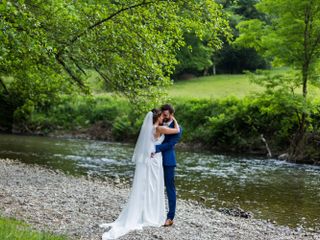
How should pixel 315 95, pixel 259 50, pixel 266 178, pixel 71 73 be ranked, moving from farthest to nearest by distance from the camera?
1. pixel 259 50
2. pixel 315 95
3. pixel 266 178
4. pixel 71 73

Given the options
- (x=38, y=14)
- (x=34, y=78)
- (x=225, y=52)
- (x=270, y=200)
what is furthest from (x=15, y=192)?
(x=225, y=52)

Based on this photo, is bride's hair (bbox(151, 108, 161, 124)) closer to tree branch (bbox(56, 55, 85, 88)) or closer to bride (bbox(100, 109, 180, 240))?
bride (bbox(100, 109, 180, 240))

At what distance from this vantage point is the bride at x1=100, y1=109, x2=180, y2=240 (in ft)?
38.3

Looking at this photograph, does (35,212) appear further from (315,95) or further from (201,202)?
(315,95)

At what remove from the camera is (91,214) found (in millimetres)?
12945

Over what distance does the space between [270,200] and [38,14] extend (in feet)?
38.5

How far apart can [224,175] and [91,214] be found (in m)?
13.5

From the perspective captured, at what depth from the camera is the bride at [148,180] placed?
11.7 metres

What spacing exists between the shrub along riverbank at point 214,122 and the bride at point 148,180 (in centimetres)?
1669

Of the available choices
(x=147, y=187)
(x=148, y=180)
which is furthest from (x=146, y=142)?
(x=147, y=187)

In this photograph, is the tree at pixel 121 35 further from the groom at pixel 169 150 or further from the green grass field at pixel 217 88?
the green grass field at pixel 217 88

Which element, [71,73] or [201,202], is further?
[71,73]

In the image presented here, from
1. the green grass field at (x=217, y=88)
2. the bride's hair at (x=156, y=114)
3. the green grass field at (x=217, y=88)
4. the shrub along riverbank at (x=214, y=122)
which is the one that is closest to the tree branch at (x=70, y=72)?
the shrub along riverbank at (x=214, y=122)

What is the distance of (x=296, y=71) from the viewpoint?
111 feet
